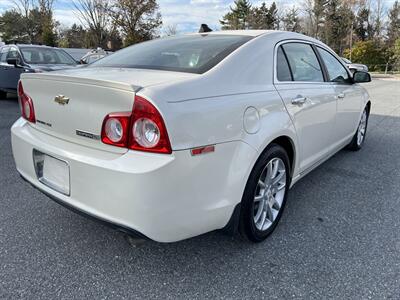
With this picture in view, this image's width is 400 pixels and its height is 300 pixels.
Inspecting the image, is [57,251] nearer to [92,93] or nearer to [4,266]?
[4,266]

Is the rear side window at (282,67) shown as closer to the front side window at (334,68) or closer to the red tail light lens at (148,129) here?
the front side window at (334,68)

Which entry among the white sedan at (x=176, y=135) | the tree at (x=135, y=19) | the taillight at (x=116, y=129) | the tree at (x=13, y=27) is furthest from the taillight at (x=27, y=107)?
the tree at (x=13, y=27)

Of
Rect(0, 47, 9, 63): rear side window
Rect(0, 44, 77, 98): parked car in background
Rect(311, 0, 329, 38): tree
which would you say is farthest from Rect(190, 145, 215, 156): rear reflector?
Rect(311, 0, 329, 38): tree

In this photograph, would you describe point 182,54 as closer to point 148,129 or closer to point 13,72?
point 148,129

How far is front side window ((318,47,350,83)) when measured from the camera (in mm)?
3506

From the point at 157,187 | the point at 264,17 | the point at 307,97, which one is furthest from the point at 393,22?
the point at 157,187

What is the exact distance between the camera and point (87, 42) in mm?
37375

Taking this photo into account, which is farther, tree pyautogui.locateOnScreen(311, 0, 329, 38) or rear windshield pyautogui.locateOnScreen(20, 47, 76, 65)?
tree pyautogui.locateOnScreen(311, 0, 329, 38)

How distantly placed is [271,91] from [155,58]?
89cm

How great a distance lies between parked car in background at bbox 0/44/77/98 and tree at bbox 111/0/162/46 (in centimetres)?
2692

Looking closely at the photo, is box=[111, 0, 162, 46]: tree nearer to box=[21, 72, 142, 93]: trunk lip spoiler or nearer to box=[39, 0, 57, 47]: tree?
box=[39, 0, 57, 47]: tree

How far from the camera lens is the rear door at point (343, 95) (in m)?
3.53

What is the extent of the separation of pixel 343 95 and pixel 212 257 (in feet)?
7.73

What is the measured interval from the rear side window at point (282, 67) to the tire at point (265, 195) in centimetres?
56
